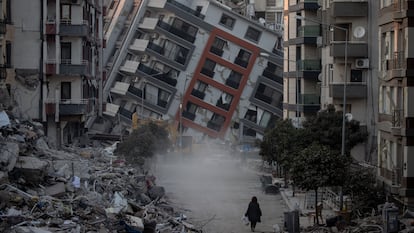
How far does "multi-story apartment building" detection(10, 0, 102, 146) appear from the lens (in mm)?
52875

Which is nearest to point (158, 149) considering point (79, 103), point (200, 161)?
point (79, 103)

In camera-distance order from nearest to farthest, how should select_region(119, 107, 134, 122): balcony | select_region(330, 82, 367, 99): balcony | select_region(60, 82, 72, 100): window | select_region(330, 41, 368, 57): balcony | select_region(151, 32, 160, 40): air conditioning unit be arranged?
1. select_region(330, 41, 368, 57): balcony
2. select_region(330, 82, 367, 99): balcony
3. select_region(60, 82, 72, 100): window
4. select_region(151, 32, 160, 40): air conditioning unit
5. select_region(119, 107, 134, 122): balcony

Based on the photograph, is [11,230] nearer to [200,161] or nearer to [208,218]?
[208,218]

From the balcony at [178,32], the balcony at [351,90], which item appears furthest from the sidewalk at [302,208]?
the balcony at [178,32]

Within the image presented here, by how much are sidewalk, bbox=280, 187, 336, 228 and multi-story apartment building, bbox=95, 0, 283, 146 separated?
132 ft

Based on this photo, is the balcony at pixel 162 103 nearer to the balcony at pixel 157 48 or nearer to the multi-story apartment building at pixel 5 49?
the balcony at pixel 157 48

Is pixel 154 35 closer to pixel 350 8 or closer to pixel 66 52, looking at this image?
pixel 66 52

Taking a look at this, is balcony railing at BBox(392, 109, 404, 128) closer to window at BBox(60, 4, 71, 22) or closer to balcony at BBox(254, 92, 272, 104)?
window at BBox(60, 4, 71, 22)

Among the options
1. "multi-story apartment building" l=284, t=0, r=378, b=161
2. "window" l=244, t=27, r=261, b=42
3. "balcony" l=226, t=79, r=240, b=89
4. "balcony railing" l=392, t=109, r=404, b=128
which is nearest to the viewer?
"balcony railing" l=392, t=109, r=404, b=128

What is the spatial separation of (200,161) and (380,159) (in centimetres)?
4749

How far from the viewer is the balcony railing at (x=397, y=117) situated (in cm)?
3325

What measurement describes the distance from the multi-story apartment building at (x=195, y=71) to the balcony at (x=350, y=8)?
41527 mm

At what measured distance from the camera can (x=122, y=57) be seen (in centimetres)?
9381

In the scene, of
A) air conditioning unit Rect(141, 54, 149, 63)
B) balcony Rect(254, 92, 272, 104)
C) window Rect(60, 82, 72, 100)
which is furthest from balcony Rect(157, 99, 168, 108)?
window Rect(60, 82, 72, 100)
